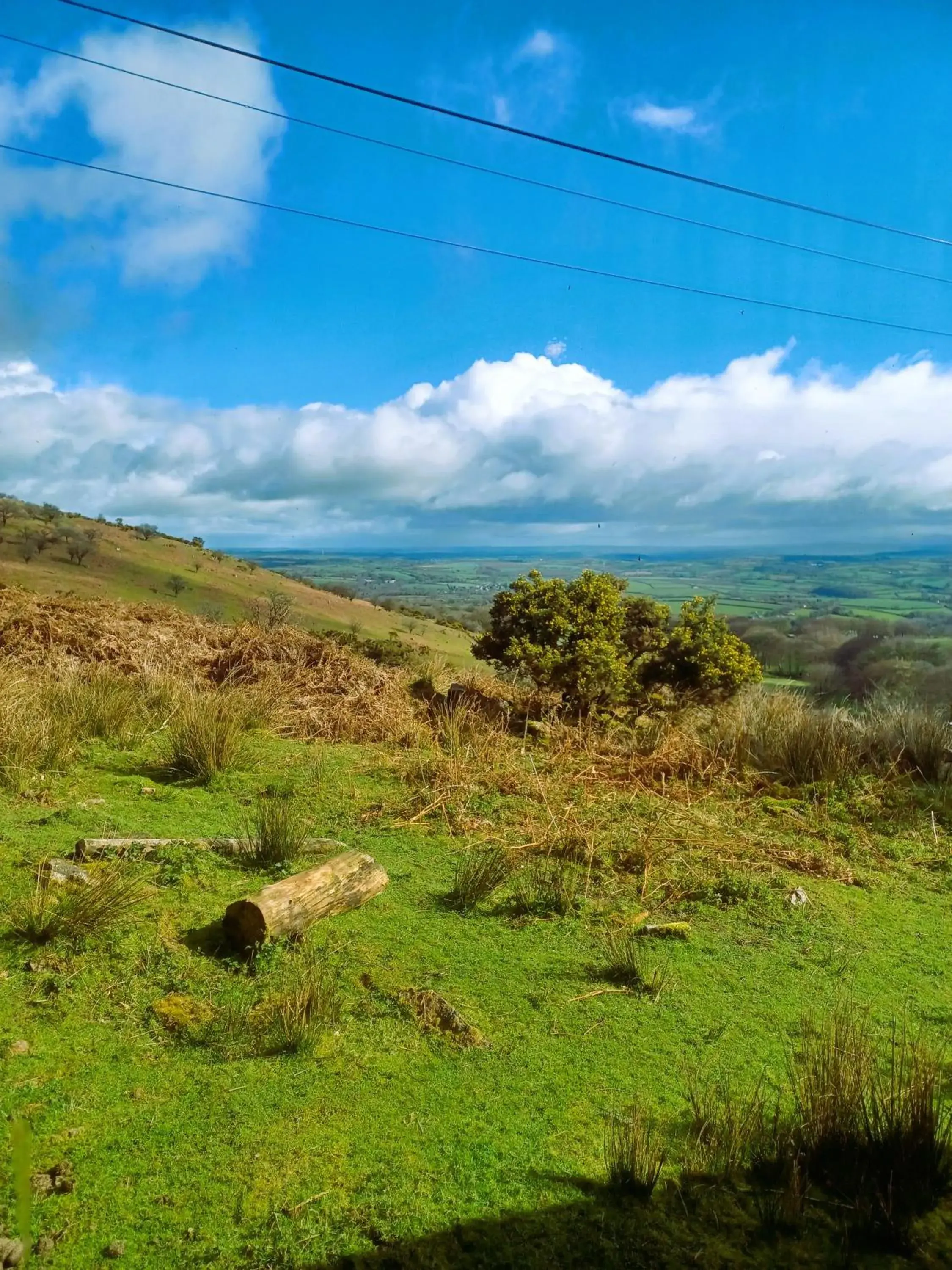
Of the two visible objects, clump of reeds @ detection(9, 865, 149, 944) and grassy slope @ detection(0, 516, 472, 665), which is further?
grassy slope @ detection(0, 516, 472, 665)

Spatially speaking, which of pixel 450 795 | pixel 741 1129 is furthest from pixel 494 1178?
pixel 450 795

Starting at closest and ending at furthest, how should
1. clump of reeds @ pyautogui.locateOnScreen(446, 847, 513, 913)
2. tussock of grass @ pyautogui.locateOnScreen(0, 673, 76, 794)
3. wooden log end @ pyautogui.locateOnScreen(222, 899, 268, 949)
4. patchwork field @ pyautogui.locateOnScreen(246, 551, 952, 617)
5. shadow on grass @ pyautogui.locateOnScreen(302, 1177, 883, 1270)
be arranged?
shadow on grass @ pyautogui.locateOnScreen(302, 1177, 883, 1270) → wooden log end @ pyautogui.locateOnScreen(222, 899, 268, 949) → clump of reeds @ pyautogui.locateOnScreen(446, 847, 513, 913) → tussock of grass @ pyautogui.locateOnScreen(0, 673, 76, 794) → patchwork field @ pyautogui.locateOnScreen(246, 551, 952, 617)

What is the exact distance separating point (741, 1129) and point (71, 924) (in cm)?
290

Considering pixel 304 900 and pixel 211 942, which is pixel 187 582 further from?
pixel 211 942

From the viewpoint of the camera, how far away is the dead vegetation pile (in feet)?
29.4

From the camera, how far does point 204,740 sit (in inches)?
268

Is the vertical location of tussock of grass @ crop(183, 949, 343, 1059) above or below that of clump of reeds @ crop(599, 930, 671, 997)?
above

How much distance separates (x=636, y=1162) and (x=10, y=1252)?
175cm

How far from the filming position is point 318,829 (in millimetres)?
5906

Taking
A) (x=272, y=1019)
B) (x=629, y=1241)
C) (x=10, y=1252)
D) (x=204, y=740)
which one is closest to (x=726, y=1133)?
(x=629, y=1241)

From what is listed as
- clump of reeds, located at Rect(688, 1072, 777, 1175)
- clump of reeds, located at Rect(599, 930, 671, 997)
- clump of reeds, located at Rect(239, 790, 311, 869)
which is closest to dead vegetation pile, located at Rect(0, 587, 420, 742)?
clump of reeds, located at Rect(239, 790, 311, 869)

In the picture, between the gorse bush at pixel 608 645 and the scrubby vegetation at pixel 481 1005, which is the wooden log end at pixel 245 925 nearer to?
the scrubby vegetation at pixel 481 1005

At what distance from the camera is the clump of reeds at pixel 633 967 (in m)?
3.94

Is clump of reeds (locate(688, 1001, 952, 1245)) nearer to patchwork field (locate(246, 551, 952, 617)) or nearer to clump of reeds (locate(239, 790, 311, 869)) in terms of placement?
clump of reeds (locate(239, 790, 311, 869))
